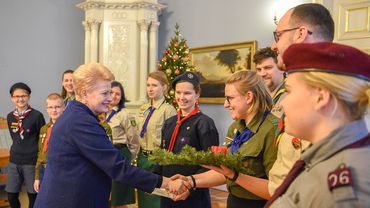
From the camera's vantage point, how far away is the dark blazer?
2.10 metres

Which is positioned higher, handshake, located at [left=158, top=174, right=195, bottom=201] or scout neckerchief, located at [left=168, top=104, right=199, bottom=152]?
scout neckerchief, located at [left=168, top=104, right=199, bottom=152]

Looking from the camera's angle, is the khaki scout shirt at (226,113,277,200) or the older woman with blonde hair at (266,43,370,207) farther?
the khaki scout shirt at (226,113,277,200)

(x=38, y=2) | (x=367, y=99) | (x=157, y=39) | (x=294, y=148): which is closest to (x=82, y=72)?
(x=294, y=148)

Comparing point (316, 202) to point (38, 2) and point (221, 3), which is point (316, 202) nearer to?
point (221, 3)

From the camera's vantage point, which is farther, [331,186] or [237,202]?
[237,202]

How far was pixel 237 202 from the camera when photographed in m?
2.01

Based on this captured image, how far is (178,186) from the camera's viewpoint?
247 centimetres

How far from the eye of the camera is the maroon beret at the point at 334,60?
966 millimetres

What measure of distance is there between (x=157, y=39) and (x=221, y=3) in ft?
5.49

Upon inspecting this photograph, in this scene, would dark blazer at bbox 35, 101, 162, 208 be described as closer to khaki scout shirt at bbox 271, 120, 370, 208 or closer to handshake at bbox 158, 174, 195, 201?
handshake at bbox 158, 174, 195, 201

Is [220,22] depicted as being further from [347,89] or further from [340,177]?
[340,177]

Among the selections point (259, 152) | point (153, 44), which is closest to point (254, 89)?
point (259, 152)

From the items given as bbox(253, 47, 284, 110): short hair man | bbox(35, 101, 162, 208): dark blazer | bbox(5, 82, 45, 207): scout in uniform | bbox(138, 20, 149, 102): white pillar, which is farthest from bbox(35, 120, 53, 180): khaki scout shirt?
bbox(138, 20, 149, 102): white pillar

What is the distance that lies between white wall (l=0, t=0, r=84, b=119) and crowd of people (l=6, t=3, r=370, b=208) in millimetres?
3709
